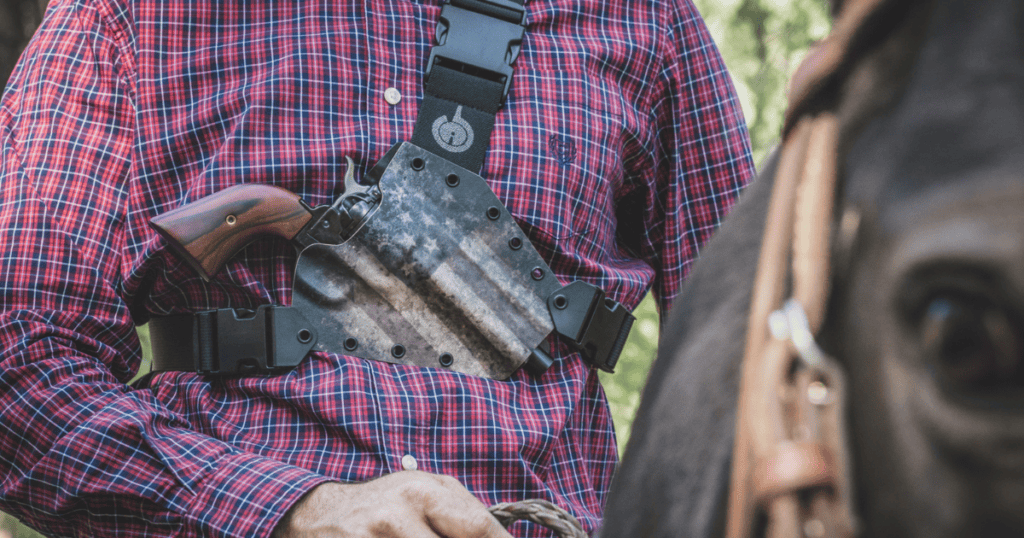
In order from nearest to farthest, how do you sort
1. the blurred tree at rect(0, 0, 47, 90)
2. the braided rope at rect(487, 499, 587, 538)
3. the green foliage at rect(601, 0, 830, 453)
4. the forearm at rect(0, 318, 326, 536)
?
the braided rope at rect(487, 499, 587, 538) → the forearm at rect(0, 318, 326, 536) → the blurred tree at rect(0, 0, 47, 90) → the green foliage at rect(601, 0, 830, 453)

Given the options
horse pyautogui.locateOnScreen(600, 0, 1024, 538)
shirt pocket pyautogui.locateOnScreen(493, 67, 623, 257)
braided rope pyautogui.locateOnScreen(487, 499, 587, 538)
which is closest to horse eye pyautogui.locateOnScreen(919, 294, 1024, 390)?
horse pyautogui.locateOnScreen(600, 0, 1024, 538)

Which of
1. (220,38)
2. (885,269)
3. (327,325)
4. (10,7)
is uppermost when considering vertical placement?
(10,7)

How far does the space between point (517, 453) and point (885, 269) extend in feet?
3.03

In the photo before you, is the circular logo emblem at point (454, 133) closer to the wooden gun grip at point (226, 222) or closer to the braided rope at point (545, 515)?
the wooden gun grip at point (226, 222)

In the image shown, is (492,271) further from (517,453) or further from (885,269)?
(885,269)

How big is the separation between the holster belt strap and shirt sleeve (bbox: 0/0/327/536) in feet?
0.34

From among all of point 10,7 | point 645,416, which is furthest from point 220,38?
point 10,7

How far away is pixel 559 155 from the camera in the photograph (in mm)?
1254

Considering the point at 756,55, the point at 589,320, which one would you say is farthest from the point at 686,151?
the point at 756,55

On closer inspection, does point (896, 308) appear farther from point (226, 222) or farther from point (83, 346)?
point (83, 346)

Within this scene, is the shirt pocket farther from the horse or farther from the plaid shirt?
the horse

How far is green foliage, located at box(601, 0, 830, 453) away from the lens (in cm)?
357

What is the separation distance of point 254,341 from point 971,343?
3.29 feet

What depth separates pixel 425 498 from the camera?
3.10ft
